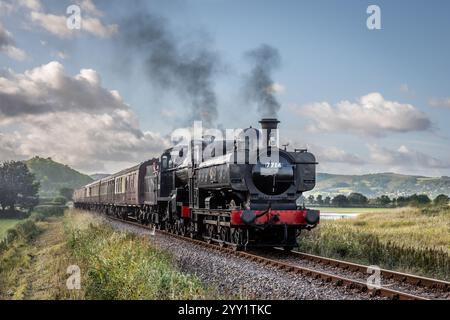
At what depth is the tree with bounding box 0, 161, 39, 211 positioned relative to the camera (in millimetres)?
80625

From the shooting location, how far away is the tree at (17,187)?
80.6m

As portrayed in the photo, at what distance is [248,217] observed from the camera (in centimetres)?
1638

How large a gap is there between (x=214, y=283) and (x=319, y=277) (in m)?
2.53

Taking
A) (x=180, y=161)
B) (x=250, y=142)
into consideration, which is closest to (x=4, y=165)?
(x=180, y=161)

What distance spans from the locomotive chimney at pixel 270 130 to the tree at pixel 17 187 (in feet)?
230

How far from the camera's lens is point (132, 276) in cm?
1154

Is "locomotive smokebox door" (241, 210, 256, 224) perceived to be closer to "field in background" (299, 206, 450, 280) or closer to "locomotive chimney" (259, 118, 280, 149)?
"locomotive chimney" (259, 118, 280, 149)

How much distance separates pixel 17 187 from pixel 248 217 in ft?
257

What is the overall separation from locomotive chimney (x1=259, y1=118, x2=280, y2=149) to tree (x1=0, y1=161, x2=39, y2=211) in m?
70.1
